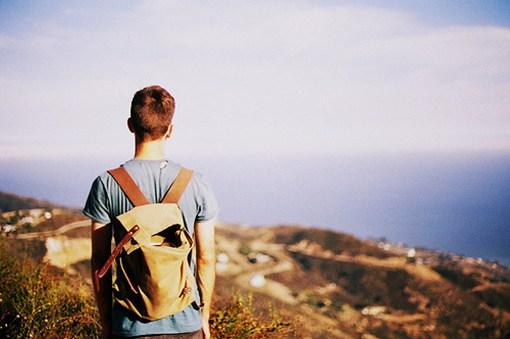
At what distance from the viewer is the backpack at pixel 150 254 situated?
2139 millimetres

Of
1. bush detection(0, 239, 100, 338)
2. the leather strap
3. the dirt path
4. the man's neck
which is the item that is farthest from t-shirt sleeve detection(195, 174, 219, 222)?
the dirt path

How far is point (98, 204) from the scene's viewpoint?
7.32 ft

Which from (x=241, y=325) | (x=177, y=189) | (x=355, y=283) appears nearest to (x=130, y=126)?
(x=177, y=189)

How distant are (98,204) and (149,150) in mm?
404

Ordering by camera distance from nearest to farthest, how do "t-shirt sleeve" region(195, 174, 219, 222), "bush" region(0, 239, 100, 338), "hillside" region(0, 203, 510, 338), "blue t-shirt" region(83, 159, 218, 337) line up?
"blue t-shirt" region(83, 159, 218, 337) < "t-shirt sleeve" region(195, 174, 219, 222) < "bush" region(0, 239, 100, 338) < "hillside" region(0, 203, 510, 338)

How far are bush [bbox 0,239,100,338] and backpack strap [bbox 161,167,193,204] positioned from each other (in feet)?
8.92

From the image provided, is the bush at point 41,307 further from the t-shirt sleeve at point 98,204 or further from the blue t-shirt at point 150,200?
the t-shirt sleeve at point 98,204

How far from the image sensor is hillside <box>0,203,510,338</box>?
1831 cm

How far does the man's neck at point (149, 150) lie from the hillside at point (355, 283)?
10.4m

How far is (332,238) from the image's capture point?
43.5 meters

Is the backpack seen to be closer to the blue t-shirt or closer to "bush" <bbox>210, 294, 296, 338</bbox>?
the blue t-shirt

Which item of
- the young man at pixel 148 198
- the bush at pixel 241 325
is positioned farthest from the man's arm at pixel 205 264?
the bush at pixel 241 325

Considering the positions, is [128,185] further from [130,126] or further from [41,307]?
[41,307]

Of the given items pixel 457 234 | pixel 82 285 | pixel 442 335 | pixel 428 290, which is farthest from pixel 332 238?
pixel 457 234
